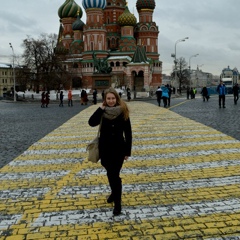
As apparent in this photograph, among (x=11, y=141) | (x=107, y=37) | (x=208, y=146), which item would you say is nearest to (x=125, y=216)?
(x=208, y=146)

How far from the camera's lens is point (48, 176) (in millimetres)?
7172

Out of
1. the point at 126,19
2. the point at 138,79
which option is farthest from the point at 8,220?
the point at 126,19

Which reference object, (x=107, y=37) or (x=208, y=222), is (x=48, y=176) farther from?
(x=107, y=37)

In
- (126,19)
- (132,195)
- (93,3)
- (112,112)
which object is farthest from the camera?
(126,19)

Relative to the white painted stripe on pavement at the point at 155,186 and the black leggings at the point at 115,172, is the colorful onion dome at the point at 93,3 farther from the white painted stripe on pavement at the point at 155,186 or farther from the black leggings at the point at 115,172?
the black leggings at the point at 115,172

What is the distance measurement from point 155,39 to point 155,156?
8169 cm

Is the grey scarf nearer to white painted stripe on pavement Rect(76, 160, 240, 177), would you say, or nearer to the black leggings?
the black leggings

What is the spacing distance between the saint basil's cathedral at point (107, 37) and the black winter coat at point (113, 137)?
64.7m

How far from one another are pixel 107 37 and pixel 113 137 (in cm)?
8262

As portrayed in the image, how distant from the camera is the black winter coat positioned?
511 centimetres

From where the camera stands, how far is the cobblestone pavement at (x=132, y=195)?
181 inches

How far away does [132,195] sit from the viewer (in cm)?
592

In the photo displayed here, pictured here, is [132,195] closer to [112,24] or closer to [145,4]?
[112,24]

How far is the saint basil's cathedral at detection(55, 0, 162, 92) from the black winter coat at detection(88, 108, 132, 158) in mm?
64698
